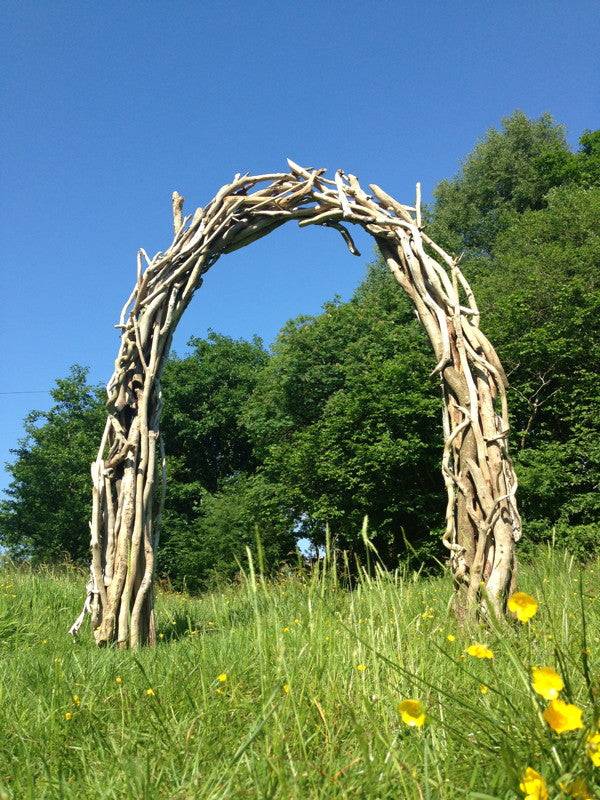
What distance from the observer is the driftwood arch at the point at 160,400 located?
313 centimetres

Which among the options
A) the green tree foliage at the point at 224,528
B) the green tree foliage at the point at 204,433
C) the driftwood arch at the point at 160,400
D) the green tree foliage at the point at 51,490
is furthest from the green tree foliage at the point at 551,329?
the green tree foliage at the point at 51,490

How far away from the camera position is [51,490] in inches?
1125

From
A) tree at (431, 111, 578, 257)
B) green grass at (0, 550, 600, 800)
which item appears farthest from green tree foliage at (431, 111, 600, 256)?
green grass at (0, 550, 600, 800)

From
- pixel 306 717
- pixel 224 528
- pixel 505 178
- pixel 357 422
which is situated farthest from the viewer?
pixel 505 178

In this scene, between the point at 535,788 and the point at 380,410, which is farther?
the point at 380,410

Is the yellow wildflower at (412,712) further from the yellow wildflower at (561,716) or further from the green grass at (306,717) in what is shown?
the yellow wildflower at (561,716)

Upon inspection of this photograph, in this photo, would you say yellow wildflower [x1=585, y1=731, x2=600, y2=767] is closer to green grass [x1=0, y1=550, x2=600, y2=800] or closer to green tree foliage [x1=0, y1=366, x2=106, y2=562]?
green grass [x1=0, y1=550, x2=600, y2=800]

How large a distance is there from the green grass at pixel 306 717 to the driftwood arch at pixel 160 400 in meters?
0.57

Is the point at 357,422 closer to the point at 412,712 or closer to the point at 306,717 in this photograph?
the point at 306,717

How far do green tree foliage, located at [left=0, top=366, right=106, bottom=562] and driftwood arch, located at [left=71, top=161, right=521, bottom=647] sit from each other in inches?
953

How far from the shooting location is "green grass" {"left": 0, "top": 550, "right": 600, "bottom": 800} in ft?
3.63

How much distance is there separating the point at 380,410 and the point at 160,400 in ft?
45.4

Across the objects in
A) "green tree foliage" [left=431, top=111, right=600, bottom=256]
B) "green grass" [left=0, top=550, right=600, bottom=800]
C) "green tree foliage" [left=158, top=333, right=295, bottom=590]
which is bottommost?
"green grass" [left=0, top=550, right=600, bottom=800]

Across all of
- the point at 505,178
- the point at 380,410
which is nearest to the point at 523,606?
the point at 380,410
